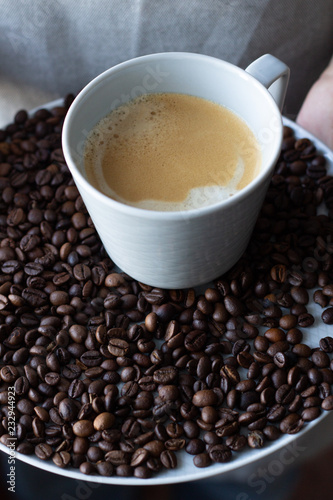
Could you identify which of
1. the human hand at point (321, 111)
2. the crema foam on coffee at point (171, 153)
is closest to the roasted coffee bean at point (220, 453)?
the crema foam on coffee at point (171, 153)

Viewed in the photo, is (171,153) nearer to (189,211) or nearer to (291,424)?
(189,211)

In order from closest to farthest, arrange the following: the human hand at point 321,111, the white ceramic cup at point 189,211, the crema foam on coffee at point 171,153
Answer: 1. the white ceramic cup at point 189,211
2. the crema foam on coffee at point 171,153
3. the human hand at point 321,111

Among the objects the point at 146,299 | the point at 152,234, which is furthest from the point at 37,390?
the point at 152,234

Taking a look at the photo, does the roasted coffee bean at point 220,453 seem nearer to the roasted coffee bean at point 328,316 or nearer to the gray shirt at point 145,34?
the roasted coffee bean at point 328,316

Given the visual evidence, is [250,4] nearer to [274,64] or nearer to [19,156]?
[274,64]

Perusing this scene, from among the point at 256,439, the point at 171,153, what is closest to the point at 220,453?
the point at 256,439

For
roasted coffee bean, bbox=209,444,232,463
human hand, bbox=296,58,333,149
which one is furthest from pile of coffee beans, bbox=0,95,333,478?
human hand, bbox=296,58,333,149

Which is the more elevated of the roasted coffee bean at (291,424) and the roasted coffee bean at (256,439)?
the roasted coffee bean at (291,424)
